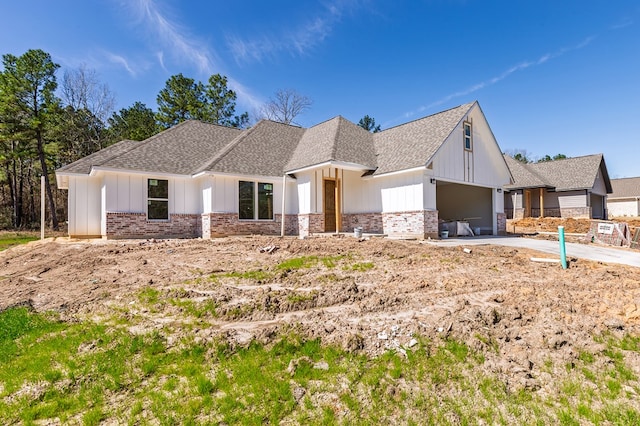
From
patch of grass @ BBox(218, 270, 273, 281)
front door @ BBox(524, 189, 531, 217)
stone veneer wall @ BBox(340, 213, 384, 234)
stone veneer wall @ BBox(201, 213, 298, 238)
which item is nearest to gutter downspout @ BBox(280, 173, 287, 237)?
stone veneer wall @ BBox(201, 213, 298, 238)

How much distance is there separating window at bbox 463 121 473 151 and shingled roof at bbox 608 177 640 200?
39232 mm

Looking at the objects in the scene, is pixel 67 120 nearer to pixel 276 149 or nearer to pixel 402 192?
pixel 276 149

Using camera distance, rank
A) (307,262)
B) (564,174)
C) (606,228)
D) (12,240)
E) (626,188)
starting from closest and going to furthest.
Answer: (307,262) → (606,228) → (12,240) → (564,174) → (626,188)

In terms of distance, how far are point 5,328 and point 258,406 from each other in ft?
14.5

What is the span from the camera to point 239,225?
15117 millimetres

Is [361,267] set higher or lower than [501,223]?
lower

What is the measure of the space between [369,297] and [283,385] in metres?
2.57

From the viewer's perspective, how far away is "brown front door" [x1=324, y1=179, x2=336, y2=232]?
50.6 ft

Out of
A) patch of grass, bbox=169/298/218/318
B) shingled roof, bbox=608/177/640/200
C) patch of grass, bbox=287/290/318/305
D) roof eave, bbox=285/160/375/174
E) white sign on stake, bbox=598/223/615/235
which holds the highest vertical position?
shingled roof, bbox=608/177/640/200

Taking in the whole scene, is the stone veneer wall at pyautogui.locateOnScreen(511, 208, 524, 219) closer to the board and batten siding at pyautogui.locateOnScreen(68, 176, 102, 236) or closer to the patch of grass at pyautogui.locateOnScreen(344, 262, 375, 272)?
the patch of grass at pyautogui.locateOnScreen(344, 262, 375, 272)

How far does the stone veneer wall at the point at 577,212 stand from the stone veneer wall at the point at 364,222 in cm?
2139

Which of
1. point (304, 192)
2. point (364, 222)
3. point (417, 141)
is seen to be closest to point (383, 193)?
point (364, 222)

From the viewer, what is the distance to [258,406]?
2.81 meters

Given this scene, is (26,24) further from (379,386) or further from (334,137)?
(379,386)
